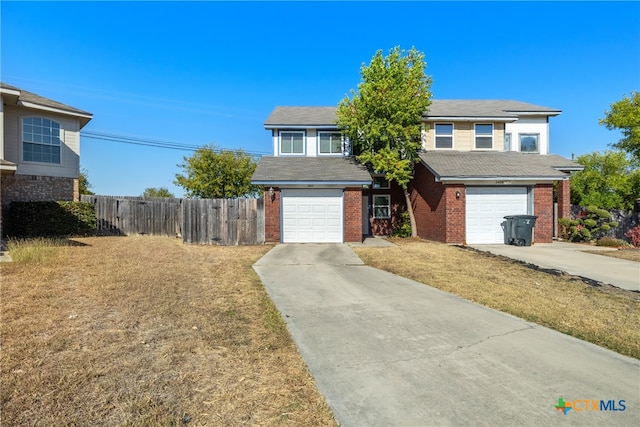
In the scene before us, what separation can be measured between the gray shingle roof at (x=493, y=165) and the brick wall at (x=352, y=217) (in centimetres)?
359

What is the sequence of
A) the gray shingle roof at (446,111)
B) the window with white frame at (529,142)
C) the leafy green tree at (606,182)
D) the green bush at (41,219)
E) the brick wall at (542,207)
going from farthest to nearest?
the leafy green tree at (606,182) < the window with white frame at (529,142) < the gray shingle roof at (446,111) < the brick wall at (542,207) < the green bush at (41,219)

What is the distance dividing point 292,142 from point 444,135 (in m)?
7.85

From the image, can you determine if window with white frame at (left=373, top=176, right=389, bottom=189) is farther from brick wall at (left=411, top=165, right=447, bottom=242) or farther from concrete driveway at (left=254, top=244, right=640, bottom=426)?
concrete driveway at (left=254, top=244, right=640, bottom=426)

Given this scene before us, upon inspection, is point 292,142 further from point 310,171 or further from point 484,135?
point 484,135

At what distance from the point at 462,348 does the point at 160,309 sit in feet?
13.8

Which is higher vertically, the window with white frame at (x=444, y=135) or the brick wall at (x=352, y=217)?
the window with white frame at (x=444, y=135)

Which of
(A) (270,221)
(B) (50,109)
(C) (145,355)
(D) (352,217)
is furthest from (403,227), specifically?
(B) (50,109)

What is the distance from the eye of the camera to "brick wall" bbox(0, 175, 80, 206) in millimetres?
14586

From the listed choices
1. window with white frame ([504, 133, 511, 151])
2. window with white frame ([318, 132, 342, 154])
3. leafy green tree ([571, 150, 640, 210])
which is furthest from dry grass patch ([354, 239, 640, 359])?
leafy green tree ([571, 150, 640, 210])

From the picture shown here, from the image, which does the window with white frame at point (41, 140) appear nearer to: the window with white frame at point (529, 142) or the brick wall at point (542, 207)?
the brick wall at point (542, 207)

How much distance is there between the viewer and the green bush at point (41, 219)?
1384cm

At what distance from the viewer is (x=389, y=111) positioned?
50.8 ft

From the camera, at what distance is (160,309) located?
5195 mm

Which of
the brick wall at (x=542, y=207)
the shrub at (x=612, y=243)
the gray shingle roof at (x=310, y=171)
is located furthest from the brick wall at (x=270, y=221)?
the shrub at (x=612, y=243)
